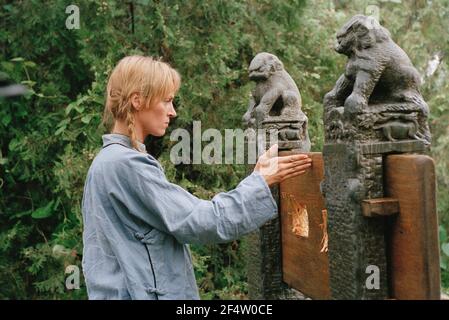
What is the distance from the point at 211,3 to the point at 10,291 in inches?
139

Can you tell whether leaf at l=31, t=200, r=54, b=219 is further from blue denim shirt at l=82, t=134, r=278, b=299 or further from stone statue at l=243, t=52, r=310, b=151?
blue denim shirt at l=82, t=134, r=278, b=299

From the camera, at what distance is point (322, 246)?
2.61 meters

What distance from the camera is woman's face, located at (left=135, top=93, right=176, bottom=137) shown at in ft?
6.49

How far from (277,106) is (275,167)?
1303 millimetres

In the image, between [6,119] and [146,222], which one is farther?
[6,119]

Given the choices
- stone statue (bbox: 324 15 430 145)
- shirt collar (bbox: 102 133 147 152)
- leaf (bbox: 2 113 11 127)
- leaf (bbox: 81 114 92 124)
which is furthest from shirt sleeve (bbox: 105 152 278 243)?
leaf (bbox: 2 113 11 127)

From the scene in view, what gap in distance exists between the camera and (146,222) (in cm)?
186

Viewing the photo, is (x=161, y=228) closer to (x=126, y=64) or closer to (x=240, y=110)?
(x=126, y=64)

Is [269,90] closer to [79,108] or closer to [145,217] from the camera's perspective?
[145,217]

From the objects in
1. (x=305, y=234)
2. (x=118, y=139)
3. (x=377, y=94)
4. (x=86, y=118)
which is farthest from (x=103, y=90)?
(x=377, y=94)

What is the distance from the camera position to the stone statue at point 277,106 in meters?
3.21

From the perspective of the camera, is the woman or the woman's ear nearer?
the woman

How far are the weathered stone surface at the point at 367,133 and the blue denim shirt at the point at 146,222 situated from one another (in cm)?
37

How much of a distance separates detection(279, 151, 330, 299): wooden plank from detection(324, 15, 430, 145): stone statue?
43cm
